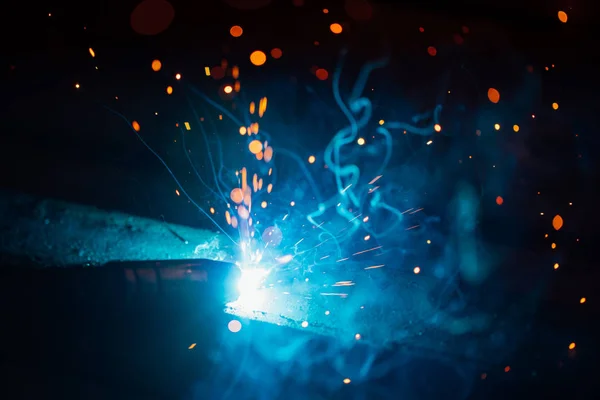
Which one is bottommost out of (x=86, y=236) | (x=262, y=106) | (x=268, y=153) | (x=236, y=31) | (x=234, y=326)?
(x=234, y=326)

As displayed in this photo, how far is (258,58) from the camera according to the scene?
10.0 ft

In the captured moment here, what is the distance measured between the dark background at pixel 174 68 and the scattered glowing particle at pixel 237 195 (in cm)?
31

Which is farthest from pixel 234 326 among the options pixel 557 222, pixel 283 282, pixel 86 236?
pixel 557 222

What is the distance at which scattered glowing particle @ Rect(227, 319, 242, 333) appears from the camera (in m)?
2.13

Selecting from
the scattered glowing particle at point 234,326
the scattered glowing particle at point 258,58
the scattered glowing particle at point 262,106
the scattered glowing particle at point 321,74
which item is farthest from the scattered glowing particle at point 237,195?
the scattered glowing particle at point 234,326

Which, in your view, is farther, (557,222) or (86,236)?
(557,222)

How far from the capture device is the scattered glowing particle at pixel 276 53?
10.1 feet

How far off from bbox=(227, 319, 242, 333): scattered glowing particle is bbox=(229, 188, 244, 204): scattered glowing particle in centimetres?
134

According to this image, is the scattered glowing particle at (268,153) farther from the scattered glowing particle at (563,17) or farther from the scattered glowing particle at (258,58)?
the scattered glowing particle at (563,17)

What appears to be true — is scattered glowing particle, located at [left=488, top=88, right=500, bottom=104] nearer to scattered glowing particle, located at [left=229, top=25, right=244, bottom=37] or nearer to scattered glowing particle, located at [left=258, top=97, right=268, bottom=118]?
scattered glowing particle, located at [left=258, top=97, right=268, bottom=118]

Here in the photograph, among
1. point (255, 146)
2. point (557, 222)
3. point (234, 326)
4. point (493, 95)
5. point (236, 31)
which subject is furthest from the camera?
point (557, 222)

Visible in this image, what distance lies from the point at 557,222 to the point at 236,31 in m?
3.53

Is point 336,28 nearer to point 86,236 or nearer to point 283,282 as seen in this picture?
point 283,282

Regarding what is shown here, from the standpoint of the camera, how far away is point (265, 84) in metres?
3.11
